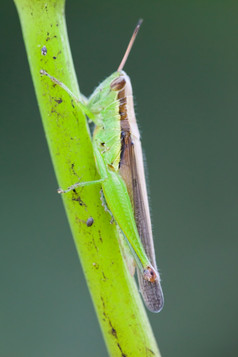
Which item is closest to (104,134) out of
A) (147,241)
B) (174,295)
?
(147,241)

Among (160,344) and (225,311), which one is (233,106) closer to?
(225,311)

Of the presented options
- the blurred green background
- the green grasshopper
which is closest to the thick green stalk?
the green grasshopper

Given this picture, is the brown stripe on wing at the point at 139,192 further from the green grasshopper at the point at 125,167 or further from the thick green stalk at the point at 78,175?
the thick green stalk at the point at 78,175

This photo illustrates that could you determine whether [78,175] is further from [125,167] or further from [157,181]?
[157,181]

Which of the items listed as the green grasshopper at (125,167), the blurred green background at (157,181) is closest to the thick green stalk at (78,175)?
the green grasshopper at (125,167)

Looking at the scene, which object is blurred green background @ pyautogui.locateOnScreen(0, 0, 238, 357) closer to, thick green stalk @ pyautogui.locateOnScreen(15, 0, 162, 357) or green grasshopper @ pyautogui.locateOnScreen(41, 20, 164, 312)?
green grasshopper @ pyautogui.locateOnScreen(41, 20, 164, 312)

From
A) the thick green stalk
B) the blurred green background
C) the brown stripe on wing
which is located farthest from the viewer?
the blurred green background
